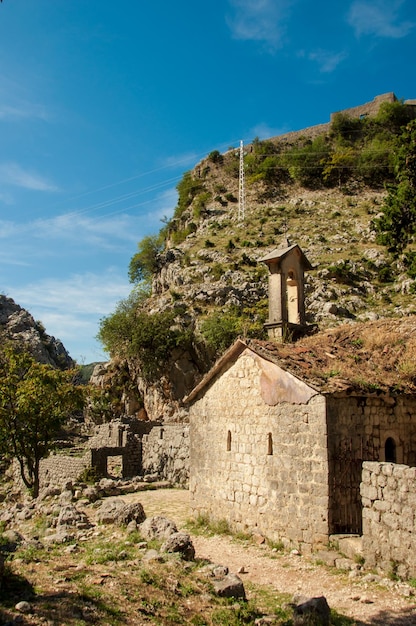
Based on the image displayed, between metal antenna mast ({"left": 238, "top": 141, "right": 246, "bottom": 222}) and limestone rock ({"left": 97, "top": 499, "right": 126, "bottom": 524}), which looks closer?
limestone rock ({"left": 97, "top": 499, "right": 126, "bottom": 524})

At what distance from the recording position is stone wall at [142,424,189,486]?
66.1 ft

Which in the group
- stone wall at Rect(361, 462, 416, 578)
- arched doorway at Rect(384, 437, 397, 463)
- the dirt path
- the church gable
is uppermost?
the church gable

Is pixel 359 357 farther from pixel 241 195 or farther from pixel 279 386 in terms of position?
pixel 241 195

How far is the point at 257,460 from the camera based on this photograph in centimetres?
1194

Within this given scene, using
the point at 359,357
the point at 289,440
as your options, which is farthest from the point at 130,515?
the point at 359,357

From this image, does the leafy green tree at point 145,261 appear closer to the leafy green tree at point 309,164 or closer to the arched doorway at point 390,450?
the leafy green tree at point 309,164

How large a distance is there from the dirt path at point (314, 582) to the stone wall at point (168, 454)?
806 cm

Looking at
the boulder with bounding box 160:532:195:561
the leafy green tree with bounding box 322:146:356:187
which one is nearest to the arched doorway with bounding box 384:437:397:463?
the boulder with bounding box 160:532:195:561

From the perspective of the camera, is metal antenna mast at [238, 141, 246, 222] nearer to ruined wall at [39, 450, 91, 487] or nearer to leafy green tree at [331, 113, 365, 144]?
leafy green tree at [331, 113, 365, 144]

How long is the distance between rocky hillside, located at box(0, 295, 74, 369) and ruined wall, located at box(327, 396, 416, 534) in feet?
131

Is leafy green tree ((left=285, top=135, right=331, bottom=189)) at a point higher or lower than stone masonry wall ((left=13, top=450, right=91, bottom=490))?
higher

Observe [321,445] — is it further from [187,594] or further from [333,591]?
[187,594]

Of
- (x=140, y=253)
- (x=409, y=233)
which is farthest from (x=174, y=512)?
(x=140, y=253)

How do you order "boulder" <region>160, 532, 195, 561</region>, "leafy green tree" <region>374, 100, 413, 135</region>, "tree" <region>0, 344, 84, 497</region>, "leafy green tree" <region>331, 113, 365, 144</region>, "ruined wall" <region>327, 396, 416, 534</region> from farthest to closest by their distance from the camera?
"leafy green tree" <region>331, 113, 365, 144</region>
"leafy green tree" <region>374, 100, 413, 135</region>
"tree" <region>0, 344, 84, 497</region>
"ruined wall" <region>327, 396, 416, 534</region>
"boulder" <region>160, 532, 195, 561</region>
